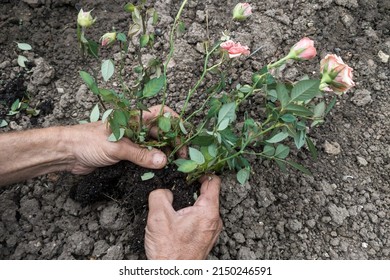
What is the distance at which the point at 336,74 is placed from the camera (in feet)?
3.45

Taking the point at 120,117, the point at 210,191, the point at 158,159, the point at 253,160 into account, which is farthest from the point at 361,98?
the point at 120,117

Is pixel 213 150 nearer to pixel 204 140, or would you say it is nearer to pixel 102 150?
pixel 204 140

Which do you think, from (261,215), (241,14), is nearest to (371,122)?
(261,215)

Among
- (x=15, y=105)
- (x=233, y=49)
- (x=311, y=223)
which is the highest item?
(x=233, y=49)

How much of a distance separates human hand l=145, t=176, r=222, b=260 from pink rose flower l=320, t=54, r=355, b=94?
48cm

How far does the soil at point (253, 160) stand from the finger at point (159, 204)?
43 mm

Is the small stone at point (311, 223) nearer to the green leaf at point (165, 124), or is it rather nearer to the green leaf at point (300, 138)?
the green leaf at point (300, 138)

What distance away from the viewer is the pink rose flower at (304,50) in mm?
1090

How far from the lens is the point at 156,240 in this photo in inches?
50.4

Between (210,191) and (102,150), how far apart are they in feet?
1.12

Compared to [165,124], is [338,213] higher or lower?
lower

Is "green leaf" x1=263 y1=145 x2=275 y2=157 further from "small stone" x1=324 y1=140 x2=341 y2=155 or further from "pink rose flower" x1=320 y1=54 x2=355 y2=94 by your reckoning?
"small stone" x1=324 y1=140 x2=341 y2=155

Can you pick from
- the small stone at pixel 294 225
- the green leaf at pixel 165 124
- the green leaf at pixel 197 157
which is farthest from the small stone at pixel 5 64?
the small stone at pixel 294 225

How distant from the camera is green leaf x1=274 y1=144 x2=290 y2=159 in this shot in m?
1.25
